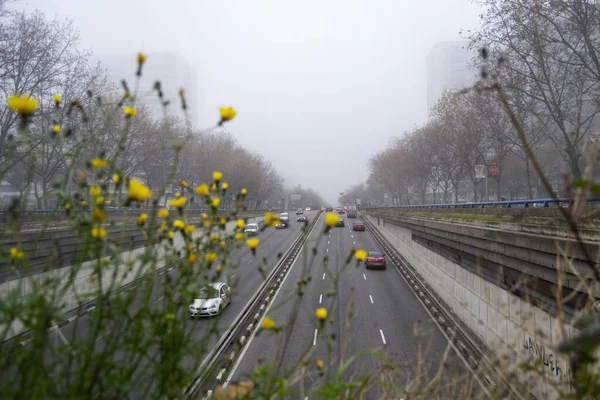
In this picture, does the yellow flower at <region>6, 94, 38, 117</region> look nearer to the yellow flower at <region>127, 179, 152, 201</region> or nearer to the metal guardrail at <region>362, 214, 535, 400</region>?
the yellow flower at <region>127, 179, 152, 201</region>

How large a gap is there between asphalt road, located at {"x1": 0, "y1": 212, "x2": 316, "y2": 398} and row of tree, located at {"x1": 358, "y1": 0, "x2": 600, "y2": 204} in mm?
1732

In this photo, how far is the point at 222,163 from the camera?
4397 cm

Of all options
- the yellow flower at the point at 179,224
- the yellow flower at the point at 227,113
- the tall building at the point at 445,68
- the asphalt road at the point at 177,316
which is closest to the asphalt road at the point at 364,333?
the asphalt road at the point at 177,316

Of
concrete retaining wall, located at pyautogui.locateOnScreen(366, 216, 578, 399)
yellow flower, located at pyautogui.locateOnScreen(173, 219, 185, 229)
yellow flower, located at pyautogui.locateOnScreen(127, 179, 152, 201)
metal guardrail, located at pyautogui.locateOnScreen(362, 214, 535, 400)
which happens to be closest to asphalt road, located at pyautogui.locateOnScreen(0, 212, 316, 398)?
yellow flower, located at pyautogui.locateOnScreen(173, 219, 185, 229)

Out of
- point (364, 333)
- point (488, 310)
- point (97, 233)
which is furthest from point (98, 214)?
point (364, 333)

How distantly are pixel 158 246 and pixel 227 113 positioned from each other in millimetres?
994

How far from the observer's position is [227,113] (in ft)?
6.44

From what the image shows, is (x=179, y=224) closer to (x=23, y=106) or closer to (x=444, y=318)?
(x=23, y=106)

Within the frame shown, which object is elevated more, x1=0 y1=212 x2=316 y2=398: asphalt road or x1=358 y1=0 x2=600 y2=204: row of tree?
x1=358 y1=0 x2=600 y2=204: row of tree

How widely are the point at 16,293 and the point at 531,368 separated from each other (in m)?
2.31

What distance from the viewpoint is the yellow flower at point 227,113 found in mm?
1942

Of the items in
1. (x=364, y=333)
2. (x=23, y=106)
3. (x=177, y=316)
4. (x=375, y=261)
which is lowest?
(x=364, y=333)

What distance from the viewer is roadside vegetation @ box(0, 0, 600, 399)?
1.64m

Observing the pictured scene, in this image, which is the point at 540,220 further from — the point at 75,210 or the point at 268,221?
the point at 75,210
